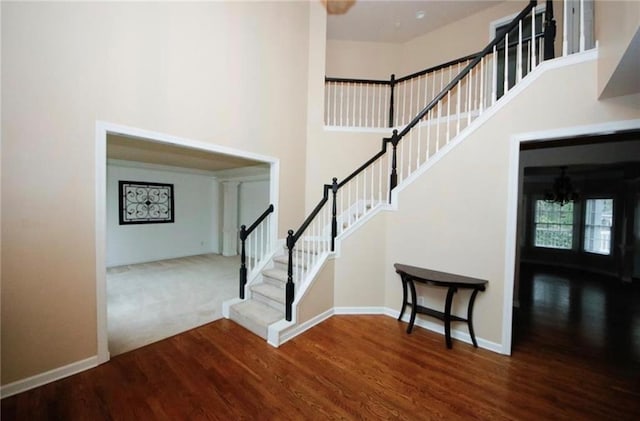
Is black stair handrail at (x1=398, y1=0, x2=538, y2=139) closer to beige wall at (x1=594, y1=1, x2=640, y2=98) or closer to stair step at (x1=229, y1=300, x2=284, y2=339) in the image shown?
beige wall at (x1=594, y1=1, x2=640, y2=98)

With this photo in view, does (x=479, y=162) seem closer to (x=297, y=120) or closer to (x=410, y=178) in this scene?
(x=410, y=178)

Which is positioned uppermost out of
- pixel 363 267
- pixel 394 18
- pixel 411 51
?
pixel 394 18

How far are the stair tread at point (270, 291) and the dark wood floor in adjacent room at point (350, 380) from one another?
19.6 inches

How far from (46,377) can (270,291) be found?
205cm

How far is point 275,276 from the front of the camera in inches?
136

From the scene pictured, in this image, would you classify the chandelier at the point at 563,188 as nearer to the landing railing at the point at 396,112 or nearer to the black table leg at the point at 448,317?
the landing railing at the point at 396,112

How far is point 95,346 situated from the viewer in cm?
227

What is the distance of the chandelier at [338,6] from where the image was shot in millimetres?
4621

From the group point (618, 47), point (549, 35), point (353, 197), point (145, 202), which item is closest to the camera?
point (618, 47)

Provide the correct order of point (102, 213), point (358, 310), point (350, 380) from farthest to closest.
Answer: point (358, 310), point (102, 213), point (350, 380)

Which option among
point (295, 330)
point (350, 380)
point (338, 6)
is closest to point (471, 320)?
point (350, 380)

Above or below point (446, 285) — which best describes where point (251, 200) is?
above

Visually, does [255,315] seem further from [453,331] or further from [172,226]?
[172,226]

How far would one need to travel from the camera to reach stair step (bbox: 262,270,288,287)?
3385 mm
